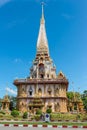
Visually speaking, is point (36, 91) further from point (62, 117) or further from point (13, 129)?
point (13, 129)

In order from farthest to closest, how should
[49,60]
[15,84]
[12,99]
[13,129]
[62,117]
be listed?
[12,99]
[49,60]
[15,84]
[62,117]
[13,129]

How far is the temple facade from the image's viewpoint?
6800 cm

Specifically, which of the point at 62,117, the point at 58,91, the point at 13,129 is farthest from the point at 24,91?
the point at 13,129

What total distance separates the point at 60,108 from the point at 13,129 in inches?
1862

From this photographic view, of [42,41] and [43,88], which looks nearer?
[43,88]

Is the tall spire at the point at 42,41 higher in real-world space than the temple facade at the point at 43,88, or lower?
higher

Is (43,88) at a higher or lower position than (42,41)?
lower

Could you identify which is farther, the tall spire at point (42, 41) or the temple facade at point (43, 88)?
the tall spire at point (42, 41)

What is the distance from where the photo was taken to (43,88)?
69812 millimetres

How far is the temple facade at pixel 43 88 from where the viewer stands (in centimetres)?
6800

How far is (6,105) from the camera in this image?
68000 millimetres

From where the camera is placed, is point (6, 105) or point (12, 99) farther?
point (12, 99)

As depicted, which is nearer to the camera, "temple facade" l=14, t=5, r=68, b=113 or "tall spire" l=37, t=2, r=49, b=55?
"temple facade" l=14, t=5, r=68, b=113

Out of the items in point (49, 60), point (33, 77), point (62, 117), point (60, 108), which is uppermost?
point (49, 60)
